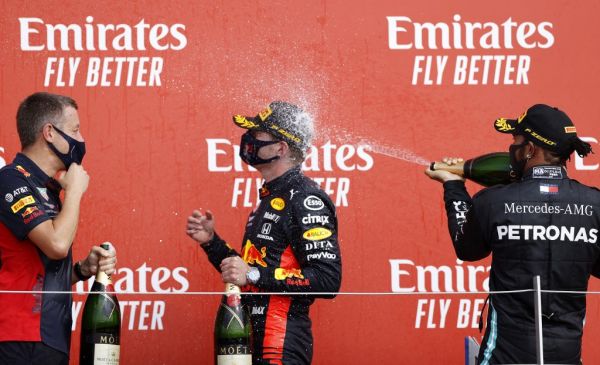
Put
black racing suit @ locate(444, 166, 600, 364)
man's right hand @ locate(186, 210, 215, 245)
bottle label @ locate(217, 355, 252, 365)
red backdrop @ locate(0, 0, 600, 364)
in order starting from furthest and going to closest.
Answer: red backdrop @ locate(0, 0, 600, 364) → man's right hand @ locate(186, 210, 215, 245) → bottle label @ locate(217, 355, 252, 365) → black racing suit @ locate(444, 166, 600, 364)

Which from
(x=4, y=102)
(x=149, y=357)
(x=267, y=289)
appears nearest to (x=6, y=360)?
(x=267, y=289)

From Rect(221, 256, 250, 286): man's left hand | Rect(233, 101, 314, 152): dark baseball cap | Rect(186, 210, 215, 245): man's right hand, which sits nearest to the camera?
Rect(221, 256, 250, 286): man's left hand

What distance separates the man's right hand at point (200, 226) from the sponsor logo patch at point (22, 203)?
65cm

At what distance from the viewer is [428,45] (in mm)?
5016

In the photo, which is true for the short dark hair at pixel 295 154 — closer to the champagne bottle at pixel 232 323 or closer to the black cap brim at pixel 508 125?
the champagne bottle at pixel 232 323

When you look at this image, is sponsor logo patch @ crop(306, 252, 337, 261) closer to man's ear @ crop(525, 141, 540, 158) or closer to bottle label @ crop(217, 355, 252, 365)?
bottle label @ crop(217, 355, 252, 365)

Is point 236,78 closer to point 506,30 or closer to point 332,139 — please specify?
point 332,139

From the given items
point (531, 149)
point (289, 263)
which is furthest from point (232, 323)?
point (531, 149)

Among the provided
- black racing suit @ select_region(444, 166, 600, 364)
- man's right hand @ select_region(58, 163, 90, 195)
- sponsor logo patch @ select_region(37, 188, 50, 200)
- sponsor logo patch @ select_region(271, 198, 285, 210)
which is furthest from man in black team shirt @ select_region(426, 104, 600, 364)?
sponsor logo patch @ select_region(37, 188, 50, 200)

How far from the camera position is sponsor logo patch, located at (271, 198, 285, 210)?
3996mm

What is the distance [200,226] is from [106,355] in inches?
26.1

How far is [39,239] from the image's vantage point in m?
3.55

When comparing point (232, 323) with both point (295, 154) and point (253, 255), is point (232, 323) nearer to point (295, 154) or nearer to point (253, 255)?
point (253, 255)

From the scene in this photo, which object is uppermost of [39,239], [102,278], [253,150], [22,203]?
[253,150]
